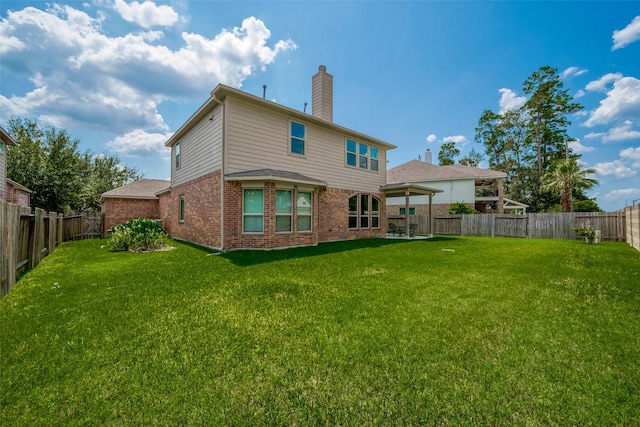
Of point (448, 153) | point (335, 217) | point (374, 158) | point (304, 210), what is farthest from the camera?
point (448, 153)

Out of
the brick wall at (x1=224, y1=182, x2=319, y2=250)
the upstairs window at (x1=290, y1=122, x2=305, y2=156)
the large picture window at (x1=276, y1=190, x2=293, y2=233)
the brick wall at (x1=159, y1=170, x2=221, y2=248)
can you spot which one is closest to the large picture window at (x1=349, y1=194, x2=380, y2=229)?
the upstairs window at (x1=290, y1=122, x2=305, y2=156)

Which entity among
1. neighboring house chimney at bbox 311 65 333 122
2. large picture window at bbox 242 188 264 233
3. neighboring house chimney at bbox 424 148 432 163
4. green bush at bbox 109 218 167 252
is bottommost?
green bush at bbox 109 218 167 252

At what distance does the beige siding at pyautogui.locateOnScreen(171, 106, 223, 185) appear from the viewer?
9.85 meters

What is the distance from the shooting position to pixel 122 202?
1744cm

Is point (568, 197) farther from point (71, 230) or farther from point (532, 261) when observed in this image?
point (71, 230)

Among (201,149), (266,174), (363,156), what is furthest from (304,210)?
(363,156)

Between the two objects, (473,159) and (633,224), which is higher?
(473,159)

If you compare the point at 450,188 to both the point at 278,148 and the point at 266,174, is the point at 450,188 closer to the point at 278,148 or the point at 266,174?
the point at 278,148

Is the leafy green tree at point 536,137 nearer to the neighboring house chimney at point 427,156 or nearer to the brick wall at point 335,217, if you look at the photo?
the neighboring house chimney at point 427,156

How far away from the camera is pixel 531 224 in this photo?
17.1 m

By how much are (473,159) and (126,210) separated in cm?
4299

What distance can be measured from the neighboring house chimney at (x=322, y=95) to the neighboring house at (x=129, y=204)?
10.6m

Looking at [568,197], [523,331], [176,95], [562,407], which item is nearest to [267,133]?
[176,95]

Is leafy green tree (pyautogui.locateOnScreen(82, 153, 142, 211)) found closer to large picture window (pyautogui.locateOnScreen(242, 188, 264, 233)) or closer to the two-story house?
the two-story house
